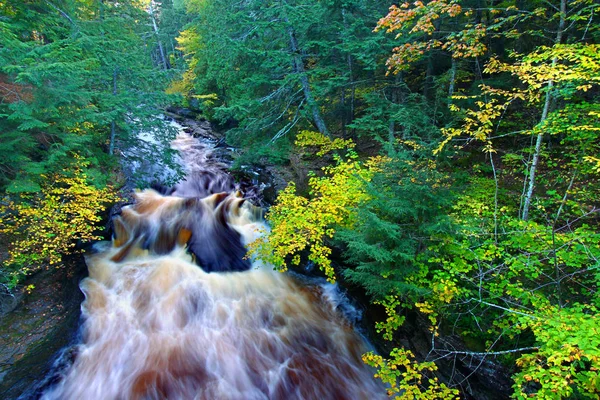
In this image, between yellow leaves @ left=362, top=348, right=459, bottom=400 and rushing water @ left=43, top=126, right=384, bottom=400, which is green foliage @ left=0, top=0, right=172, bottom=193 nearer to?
rushing water @ left=43, top=126, right=384, bottom=400

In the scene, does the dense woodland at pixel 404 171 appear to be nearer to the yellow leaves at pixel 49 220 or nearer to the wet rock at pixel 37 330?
the yellow leaves at pixel 49 220

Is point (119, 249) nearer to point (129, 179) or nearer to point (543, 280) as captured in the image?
point (129, 179)

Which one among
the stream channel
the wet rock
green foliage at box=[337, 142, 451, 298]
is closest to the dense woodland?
green foliage at box=[337, 142, 451, 298]

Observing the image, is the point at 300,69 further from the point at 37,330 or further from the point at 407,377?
the point at 37,330

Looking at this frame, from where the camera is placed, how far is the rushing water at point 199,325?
5105 mm

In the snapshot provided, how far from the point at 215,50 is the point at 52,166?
21.0 ft

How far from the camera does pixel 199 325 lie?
630 centimetres

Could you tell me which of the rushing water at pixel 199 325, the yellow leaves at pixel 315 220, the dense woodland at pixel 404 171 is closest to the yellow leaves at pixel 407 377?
the dense woodland at pixel 404 171

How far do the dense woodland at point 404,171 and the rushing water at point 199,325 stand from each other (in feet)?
3.29

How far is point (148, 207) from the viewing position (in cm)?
977

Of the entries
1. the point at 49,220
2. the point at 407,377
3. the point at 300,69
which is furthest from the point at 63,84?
the point at 407,377

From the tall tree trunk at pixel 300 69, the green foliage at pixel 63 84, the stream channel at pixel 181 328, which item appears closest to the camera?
the stream channel at pixel 181 328

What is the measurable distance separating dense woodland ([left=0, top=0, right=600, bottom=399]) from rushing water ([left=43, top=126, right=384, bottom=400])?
3.29ft

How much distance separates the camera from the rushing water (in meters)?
5.11
